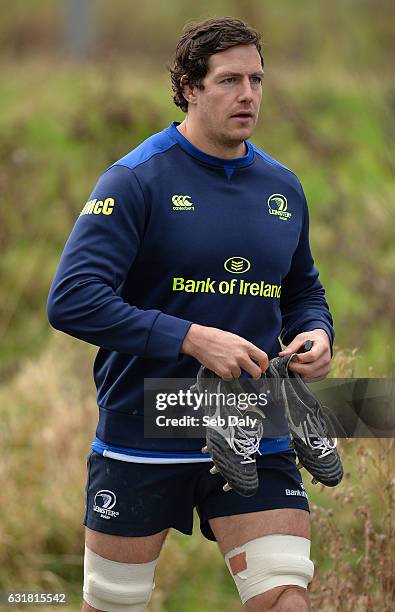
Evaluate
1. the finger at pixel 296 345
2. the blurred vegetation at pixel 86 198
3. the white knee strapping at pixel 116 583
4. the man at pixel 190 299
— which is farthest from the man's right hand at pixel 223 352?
the blurred vegetation at pixel 86 198

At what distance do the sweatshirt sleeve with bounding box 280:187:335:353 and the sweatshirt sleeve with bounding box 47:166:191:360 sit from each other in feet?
2.19

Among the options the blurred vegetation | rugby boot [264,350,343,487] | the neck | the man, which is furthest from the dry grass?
the neck

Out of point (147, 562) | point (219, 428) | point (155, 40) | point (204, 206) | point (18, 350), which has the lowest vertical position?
point (147, 562)

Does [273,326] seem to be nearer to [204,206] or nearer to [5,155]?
[204,206]

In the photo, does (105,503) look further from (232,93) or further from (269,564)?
(232,93)

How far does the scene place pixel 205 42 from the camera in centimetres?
429

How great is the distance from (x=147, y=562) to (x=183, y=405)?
1.80 ft

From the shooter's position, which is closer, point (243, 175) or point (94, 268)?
point (94, 268)

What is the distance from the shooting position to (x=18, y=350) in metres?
10.7

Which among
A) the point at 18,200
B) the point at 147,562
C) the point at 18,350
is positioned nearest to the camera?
the point at 147,562

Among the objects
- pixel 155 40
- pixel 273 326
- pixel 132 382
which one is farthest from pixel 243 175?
pixel 155 40

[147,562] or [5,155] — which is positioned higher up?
[5,155]

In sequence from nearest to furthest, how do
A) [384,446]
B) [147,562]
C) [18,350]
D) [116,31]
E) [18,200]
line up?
[147,562], [384,446], [18,350], [18,200], [116,31]

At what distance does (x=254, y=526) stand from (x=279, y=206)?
3.48 ft
